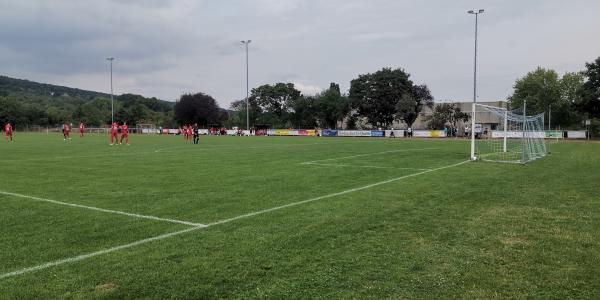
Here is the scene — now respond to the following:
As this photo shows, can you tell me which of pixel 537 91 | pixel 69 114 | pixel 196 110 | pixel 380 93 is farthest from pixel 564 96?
pixel 69 114

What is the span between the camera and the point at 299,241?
6145mm

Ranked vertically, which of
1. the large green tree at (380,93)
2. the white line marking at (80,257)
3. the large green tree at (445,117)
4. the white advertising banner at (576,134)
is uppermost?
the large green tree at (380,93)

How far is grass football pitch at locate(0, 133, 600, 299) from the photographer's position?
451cm

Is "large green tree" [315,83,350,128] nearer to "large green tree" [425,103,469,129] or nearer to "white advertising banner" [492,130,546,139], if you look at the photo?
"large green tree" [425,103,469,129]

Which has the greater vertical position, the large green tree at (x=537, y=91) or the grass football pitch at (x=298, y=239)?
the large green tree at (x=537, y=91)

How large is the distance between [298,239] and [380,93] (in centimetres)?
7531

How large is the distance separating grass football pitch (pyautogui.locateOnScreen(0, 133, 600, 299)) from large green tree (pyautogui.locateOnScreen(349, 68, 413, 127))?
6789cm

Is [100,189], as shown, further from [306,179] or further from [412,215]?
[412,215]

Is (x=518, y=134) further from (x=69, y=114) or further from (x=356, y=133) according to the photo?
(x=69, y=114)

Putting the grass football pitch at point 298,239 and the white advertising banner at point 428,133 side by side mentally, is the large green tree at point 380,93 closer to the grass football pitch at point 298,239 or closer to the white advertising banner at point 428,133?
the white advertising banner at point 428,133

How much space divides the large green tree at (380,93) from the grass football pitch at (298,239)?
67.9 m

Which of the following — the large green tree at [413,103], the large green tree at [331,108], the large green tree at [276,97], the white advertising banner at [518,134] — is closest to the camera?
the white advertising banner at [518,134]

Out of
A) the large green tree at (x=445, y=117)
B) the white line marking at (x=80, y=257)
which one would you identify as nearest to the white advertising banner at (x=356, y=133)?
the large green tree at (x=445, y=117)

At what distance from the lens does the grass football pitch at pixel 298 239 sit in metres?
4.51
